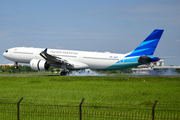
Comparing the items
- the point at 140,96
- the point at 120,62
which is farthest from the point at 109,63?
the point at 140,96

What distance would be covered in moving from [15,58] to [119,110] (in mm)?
43152

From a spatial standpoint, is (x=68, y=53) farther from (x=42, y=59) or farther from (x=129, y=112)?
(x=129, y=112)

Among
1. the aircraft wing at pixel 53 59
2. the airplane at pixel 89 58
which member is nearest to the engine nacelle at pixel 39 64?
the airplane at pixel 89 58

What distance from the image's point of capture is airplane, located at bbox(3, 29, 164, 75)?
47.8m

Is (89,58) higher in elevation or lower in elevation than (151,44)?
lower

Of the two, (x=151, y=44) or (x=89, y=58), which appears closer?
(x=151, y=44)

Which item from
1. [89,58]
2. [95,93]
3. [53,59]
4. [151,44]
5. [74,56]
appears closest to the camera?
[95,93]

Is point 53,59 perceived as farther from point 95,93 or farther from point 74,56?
point 95,93

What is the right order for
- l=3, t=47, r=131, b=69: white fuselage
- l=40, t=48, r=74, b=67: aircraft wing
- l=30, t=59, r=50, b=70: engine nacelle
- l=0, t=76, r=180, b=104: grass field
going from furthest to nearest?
l=3, t=47, r=131, b=69: white fuselage → l=40, t=48, r=74, b=67: aircraft wing → l=30, t=59, r=50, b=70: engine nacelle → l=0, t=76, r=180, b=104: grass field

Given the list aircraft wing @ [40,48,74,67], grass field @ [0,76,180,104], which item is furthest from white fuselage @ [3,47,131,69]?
grass field @ [0,76,180,104]

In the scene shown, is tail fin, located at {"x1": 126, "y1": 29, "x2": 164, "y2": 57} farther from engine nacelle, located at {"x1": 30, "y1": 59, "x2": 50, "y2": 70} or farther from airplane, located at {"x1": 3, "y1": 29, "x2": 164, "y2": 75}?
engine nacelle, located at {"x1": 30, "y1": 59, "x2": 50, "y2": 70}

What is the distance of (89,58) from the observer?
165 feet

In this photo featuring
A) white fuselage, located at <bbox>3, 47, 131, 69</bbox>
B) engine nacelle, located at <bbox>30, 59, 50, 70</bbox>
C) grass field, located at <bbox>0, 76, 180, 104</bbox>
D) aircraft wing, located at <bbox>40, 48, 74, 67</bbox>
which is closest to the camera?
grass field, located at <bbox>0, 76, 180, 104</bbox>

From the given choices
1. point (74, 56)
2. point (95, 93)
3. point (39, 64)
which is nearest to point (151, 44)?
point (74, 56)
